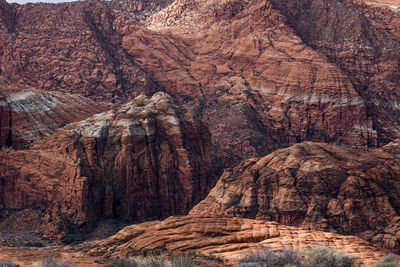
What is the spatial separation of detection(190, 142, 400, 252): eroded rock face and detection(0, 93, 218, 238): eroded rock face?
15062mm

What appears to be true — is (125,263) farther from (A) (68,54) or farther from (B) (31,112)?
(A) (68,54)

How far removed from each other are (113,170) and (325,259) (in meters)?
26.1

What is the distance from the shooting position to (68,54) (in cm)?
7181

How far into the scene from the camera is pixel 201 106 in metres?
68.2

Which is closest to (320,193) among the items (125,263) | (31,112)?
(125,263)

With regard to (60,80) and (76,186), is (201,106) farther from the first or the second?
(76,186)

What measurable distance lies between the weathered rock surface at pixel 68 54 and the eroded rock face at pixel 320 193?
45.9 m

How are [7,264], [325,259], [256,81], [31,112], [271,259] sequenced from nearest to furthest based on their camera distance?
[325,259], [271,259], [7,264], [31,112], [256,81]

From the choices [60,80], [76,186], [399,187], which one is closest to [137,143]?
[76,186]

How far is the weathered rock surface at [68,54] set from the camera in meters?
68.7

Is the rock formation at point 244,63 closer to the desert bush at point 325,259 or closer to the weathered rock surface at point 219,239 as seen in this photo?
the weathered rock surface at point 219,239

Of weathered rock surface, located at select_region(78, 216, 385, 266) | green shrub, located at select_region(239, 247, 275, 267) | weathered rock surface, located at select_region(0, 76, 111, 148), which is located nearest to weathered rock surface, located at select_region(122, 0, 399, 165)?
weathered rock surface, located at select_region(0, 76, 111, 148)

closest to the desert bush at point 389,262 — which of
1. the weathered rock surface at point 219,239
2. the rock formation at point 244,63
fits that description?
the weathered rock surface at point 219,239

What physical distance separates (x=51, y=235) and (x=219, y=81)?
141 ft
